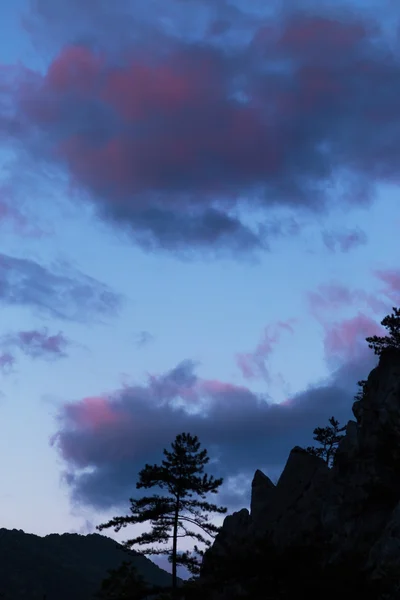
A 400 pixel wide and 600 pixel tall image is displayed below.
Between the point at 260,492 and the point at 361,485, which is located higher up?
the point at 260,492

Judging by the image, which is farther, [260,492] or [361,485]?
[260,492]

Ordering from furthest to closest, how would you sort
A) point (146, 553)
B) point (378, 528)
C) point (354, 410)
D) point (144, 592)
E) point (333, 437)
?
point (333, 437) < point (146, 553) < point (354, 410) < point (378, 528) < point (144, 592)

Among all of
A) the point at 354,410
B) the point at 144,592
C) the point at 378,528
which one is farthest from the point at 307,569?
the point at 354,410

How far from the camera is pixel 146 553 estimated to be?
185 feet

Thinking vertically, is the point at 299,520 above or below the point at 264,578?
above

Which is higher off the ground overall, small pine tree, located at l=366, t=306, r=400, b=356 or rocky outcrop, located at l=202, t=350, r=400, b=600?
small pine tree, located at l=366, t=306, r=400, b=356

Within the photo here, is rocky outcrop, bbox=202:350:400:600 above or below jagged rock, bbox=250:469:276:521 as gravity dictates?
below

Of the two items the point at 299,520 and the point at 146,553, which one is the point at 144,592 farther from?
the point at 146,553

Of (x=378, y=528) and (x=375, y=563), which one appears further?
(x=378, y=528)

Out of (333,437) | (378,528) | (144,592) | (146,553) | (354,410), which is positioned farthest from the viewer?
(333,437)

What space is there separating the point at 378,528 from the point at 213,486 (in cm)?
2350

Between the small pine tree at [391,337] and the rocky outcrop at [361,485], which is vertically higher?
the small pine tree at [391,337]

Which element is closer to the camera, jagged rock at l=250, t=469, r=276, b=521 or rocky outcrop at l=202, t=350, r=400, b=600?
rocky outcrop at l=202, t=350, r=400, b=600

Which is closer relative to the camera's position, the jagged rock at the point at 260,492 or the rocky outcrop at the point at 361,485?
the rocky outcrop at the point at 361,485
